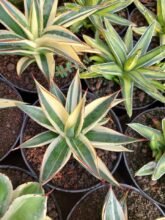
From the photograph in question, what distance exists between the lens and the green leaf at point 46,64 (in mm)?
1360

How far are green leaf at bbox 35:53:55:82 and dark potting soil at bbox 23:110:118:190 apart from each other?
20 cm

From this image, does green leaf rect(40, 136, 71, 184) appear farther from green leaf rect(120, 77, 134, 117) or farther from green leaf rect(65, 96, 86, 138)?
green leaf rect(120, 77, 134, 117)

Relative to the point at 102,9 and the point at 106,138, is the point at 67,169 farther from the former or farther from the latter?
the point at 102,9

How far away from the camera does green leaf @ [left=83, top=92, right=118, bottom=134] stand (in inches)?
49.4

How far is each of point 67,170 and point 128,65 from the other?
1.48ft

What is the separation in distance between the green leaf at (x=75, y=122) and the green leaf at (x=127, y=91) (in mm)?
273

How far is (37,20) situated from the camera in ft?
4.30

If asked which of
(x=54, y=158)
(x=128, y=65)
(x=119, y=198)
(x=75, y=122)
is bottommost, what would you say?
(x=119, y=198)

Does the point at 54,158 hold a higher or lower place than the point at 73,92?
lower

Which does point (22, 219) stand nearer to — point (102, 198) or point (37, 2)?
point (102, 198)

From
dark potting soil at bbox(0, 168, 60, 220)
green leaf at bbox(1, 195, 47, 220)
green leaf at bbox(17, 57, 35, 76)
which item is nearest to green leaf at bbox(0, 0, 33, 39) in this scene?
green leaf at bbox(17, 57, 35, 76)

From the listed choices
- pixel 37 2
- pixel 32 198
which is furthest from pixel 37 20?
pixel 32 198

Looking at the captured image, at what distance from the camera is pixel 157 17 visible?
66.8 inches

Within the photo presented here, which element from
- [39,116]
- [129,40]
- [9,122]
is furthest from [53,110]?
[129,40]
